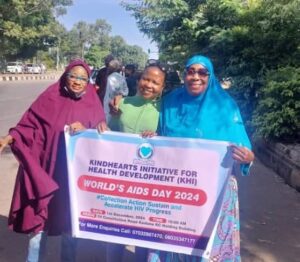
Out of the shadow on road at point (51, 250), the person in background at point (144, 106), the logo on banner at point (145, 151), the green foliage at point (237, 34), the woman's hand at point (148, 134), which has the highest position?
the green foliage at point (237, 34)

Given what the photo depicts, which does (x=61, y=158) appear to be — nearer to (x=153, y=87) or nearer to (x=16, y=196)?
(x=16, y=196)

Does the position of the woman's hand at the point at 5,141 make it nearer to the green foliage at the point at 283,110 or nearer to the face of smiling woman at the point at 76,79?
the face of smiling woman at the point at 76,79

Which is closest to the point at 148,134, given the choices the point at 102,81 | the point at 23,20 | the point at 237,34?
the point at 102,81

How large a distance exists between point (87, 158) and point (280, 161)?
16.0 feet

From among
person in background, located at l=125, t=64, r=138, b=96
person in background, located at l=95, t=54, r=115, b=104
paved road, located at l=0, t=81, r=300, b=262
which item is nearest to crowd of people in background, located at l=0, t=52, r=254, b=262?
paved road, located at l=0, t=81, r=300, b=262

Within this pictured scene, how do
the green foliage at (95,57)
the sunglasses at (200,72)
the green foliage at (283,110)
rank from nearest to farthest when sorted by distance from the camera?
the sunglasses at (200,72) → the green foliage at (283,110) → the green foliage at (95,57)

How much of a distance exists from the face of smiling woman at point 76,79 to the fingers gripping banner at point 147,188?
0.29 m

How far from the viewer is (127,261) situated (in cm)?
388

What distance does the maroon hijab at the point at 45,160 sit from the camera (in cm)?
302

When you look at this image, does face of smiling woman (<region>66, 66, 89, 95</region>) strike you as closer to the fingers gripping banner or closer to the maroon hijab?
the maroon hijab

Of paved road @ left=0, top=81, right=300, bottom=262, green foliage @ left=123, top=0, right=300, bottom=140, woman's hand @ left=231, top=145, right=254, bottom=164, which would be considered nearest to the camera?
woman's hand @ left=231, top=145, right=254, bottom=164

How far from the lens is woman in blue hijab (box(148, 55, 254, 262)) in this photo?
2.76 meters

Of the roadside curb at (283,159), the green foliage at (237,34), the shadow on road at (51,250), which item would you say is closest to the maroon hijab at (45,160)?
the shadow on road at (51,250)

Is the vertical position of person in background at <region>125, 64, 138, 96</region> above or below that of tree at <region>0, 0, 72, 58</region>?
below
